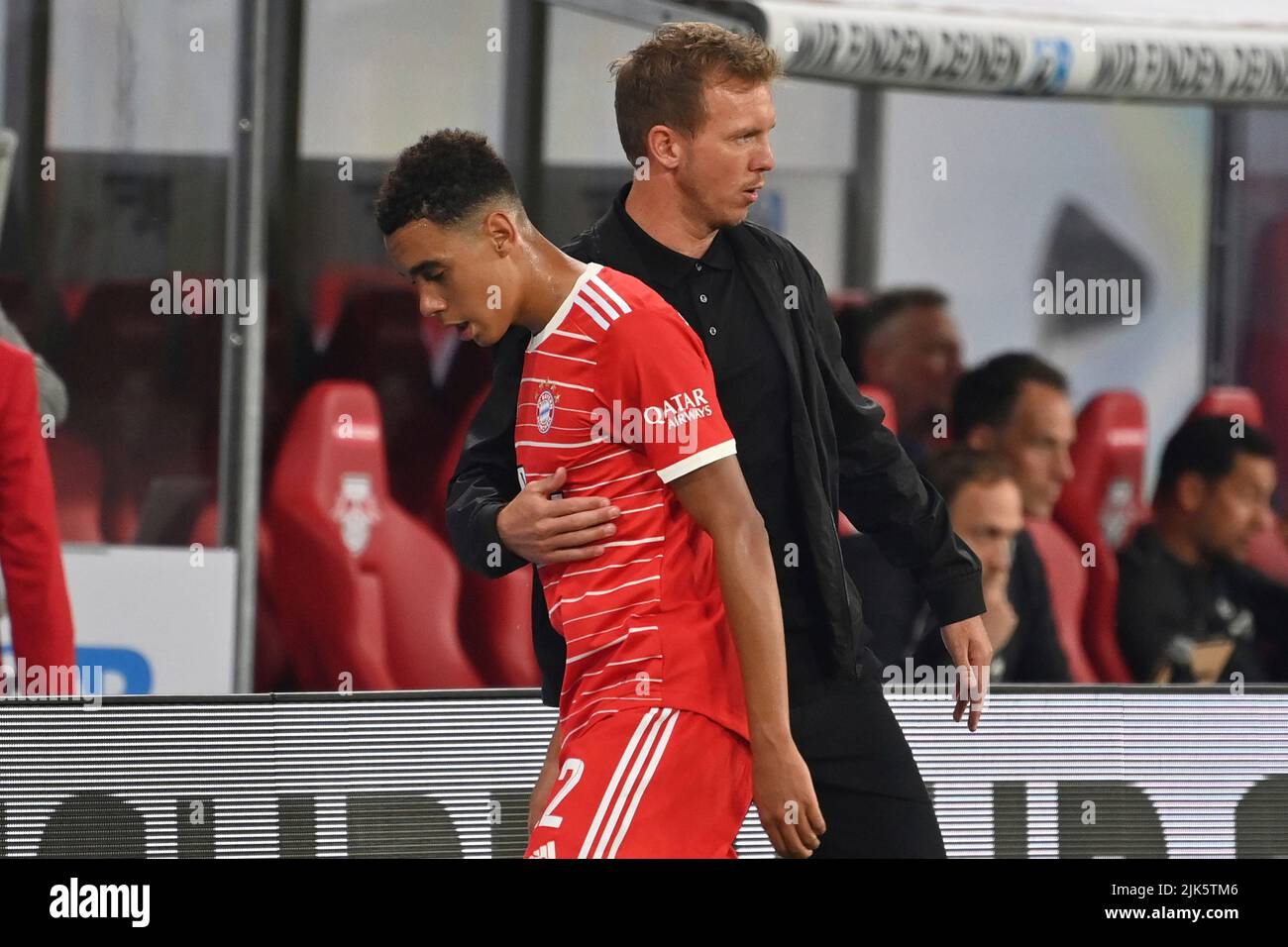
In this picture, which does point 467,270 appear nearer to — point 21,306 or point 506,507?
point 506,507

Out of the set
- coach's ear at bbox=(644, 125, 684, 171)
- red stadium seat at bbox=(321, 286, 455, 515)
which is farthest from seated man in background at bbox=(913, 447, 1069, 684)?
coach's ear at bbox=(644, 125, 684, 171)

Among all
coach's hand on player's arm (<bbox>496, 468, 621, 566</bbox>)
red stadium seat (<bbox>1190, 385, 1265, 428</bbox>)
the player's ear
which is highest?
the player's ear

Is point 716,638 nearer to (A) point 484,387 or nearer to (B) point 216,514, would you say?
(B) point 216,514

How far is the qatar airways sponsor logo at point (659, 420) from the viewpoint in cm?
209

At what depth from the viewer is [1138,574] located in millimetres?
6645

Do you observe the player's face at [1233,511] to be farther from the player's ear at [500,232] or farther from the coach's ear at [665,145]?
the player's ear at [500,232]

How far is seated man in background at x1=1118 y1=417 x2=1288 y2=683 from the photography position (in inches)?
258

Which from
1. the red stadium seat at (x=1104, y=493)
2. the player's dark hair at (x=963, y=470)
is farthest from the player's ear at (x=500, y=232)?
the red stadium seat at (x=1104, y=493)

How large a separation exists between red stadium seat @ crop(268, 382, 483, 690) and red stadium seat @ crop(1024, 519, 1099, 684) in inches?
93.6

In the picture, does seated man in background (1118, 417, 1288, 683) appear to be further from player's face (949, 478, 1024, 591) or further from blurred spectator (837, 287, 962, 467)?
player's face (949, 478, 1024, 591)

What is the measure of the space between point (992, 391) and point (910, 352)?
3.91ft

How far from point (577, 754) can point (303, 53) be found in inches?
155

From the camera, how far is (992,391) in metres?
6.72

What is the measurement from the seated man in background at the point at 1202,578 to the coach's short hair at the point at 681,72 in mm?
4474
